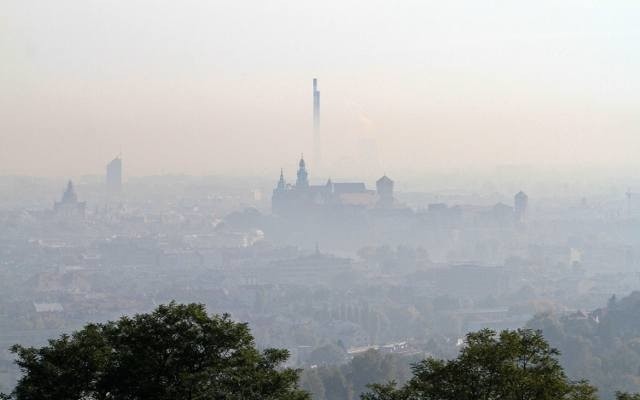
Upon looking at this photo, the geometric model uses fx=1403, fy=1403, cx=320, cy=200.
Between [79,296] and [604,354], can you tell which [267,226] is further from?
[604,354]

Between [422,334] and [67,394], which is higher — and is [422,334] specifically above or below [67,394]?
below

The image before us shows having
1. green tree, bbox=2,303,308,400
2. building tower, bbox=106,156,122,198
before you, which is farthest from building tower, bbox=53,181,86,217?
green tree, bbox=2,303,308,400

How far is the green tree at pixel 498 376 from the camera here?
14.8 meters

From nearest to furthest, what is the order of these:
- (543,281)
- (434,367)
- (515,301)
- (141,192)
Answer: (434,367), (515,301), (543,281), (141,192)

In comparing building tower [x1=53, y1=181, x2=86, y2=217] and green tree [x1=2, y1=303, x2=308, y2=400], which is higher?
green tree [x1=2, y1=303, x2=308, y2=400]

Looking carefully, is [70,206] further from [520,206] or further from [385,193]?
[520,206]

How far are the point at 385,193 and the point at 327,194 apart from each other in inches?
277

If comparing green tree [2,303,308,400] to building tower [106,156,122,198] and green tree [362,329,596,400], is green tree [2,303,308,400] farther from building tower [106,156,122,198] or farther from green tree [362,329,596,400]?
building tower [106,156,122,198]

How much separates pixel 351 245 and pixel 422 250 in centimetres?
1893

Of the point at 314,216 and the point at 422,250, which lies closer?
the point at 422,250

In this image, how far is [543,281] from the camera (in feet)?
319

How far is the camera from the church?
143125 millimetres

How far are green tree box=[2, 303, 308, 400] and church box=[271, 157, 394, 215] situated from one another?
124m

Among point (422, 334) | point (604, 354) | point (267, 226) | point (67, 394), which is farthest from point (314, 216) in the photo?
point (67, 394)
